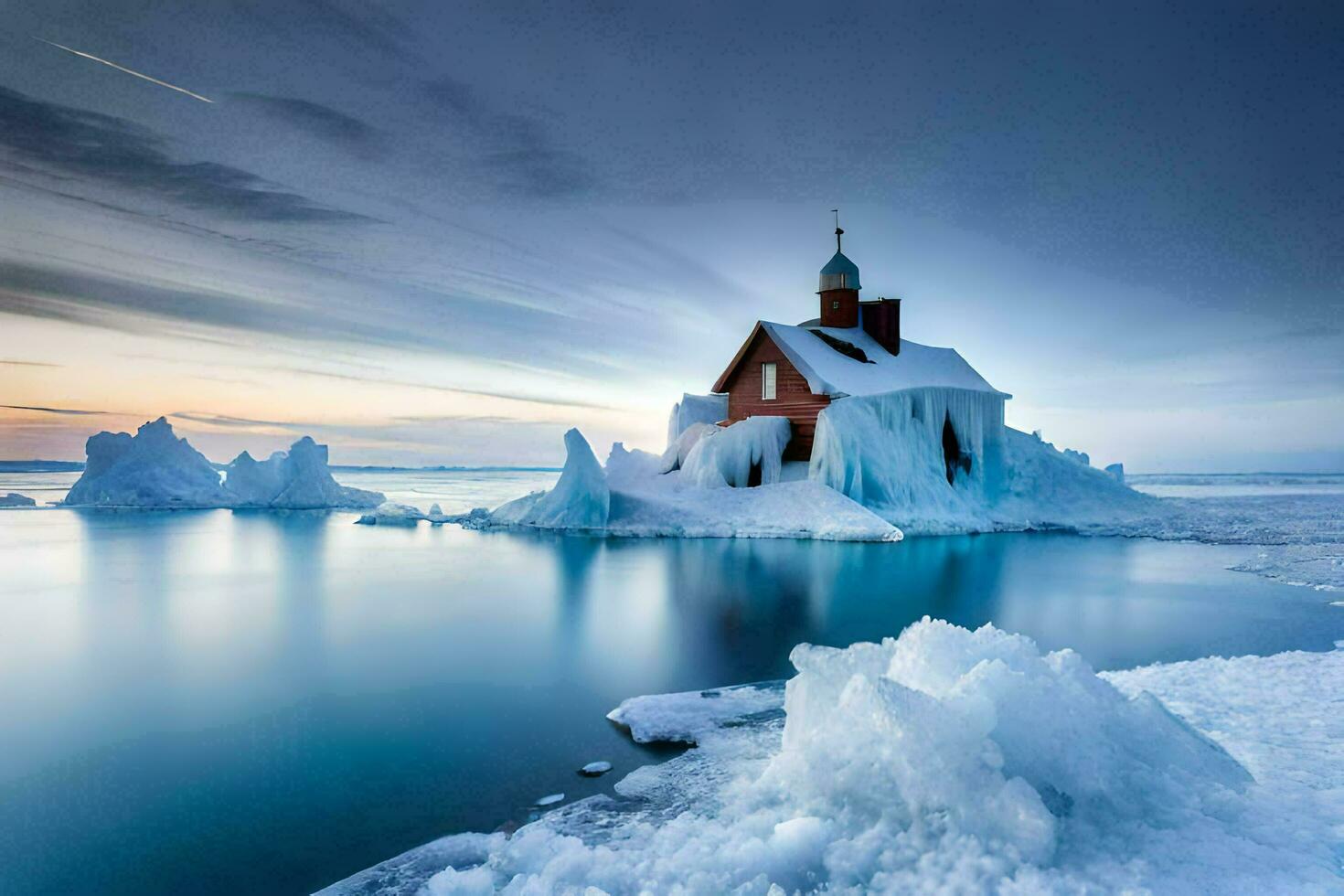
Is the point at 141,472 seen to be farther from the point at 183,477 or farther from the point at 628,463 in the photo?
the point at 628,463

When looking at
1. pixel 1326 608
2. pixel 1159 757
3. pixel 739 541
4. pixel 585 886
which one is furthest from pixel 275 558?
pixel 1326 608

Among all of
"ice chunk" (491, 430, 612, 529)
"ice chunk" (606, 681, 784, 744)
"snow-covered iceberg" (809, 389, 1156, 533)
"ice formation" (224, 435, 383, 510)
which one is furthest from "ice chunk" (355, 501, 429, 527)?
"ice chunk" (606, 681, 784, 744)

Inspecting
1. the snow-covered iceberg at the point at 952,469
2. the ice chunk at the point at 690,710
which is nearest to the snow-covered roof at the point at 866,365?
the snow-covered iceberg at the point at 952,469

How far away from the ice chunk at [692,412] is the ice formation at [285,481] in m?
13.4

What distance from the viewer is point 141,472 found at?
2708 centimetres

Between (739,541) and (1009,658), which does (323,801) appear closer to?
(1009,658)

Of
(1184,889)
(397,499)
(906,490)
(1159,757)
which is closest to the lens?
(1184,889)

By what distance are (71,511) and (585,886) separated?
101 feet

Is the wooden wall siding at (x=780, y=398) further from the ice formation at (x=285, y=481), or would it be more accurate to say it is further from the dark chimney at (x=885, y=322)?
the ice formation at (x=285, y=481)

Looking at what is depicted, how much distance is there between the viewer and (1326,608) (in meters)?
9.75

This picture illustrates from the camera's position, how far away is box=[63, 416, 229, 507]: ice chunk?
2688 centimetres

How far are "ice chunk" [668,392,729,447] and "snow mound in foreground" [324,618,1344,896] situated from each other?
21.8m

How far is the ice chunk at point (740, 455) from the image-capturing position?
806 inches

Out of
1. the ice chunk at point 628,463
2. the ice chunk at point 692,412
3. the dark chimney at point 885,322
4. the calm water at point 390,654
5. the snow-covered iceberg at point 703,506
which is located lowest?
the calm water at point 390,654
